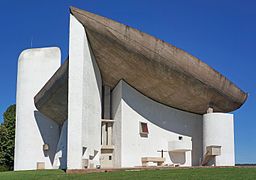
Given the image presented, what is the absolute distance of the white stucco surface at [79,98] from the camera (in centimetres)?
2209

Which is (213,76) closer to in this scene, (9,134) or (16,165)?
(16,165)

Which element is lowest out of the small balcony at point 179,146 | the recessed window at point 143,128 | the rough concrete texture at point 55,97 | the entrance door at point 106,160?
the entrance door at point 106,160

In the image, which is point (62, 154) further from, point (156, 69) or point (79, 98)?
point (156, 69)

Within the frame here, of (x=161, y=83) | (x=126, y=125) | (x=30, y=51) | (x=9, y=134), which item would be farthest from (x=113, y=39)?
(x=9, y=134)

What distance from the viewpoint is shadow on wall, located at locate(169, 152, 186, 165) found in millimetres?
28344

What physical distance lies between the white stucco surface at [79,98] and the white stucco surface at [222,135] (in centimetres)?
789

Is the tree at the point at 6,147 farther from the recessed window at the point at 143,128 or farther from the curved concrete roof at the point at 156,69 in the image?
the recessed window at the point at 143,128

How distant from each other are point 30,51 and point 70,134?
15610 millimetres

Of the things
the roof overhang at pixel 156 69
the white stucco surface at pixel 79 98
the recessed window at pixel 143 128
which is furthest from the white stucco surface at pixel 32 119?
the white stucco surface at pixel 79 98

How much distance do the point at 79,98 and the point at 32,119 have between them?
12.8m

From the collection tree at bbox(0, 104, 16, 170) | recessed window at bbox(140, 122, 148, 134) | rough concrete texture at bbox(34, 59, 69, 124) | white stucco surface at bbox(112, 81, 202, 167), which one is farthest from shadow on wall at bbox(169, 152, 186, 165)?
tree at bbox(0, 104, 16, 170)

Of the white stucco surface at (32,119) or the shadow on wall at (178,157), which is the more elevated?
the white stucco surface at (32,119)

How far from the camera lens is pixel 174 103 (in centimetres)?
2825

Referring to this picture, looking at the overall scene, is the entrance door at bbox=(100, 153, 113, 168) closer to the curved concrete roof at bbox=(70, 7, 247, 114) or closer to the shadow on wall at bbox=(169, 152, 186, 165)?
the shadow on wall at bbox=(169, 152, 186, 165)
